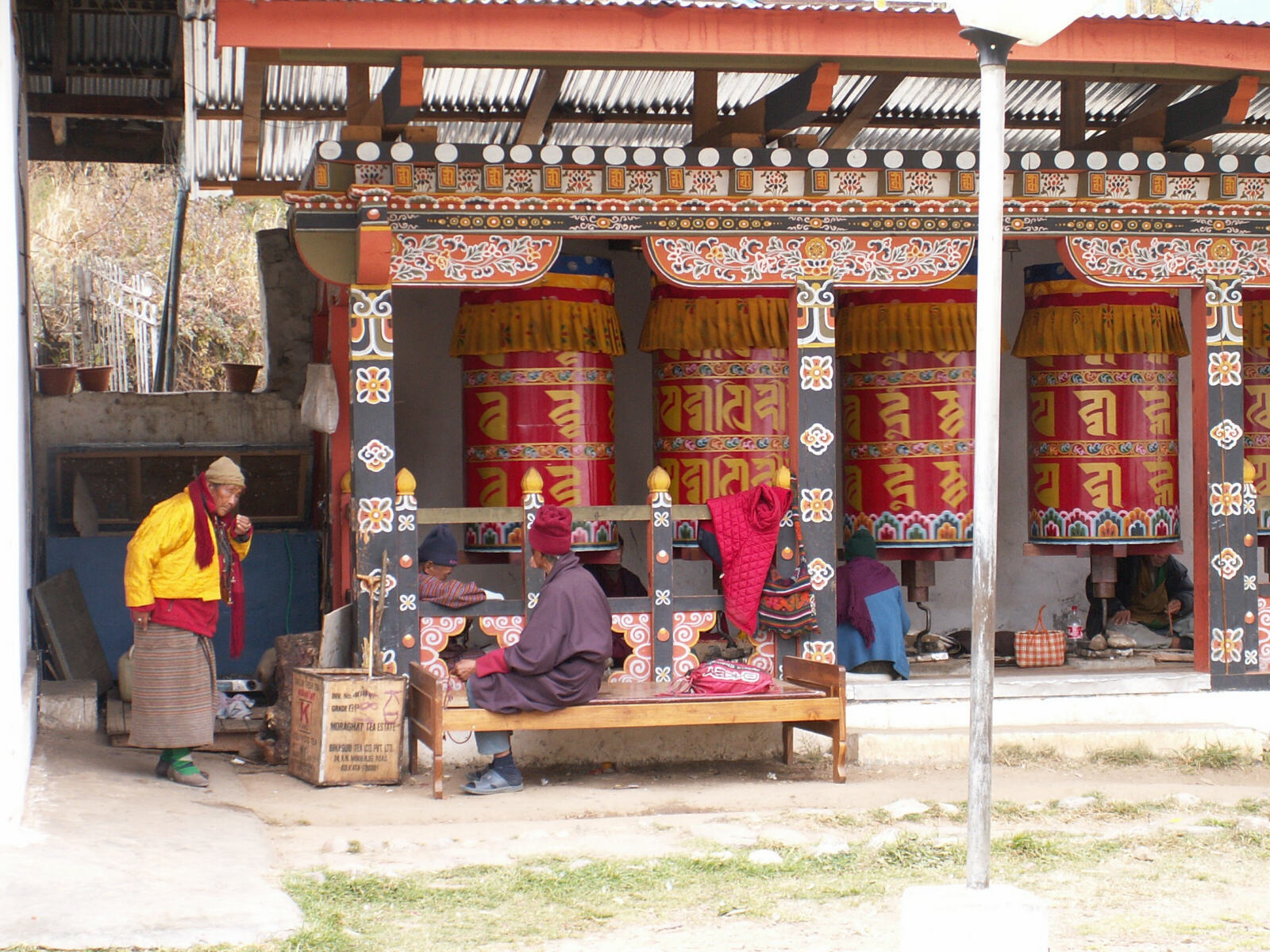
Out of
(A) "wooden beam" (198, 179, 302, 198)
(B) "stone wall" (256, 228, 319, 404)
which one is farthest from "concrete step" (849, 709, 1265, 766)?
(A) "wooden beam" (198, 179, 302, 198)

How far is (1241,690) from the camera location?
7.42 meters

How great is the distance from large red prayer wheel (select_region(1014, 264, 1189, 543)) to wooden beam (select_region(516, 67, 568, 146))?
3037 millimetres

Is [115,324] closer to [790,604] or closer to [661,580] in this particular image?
[661,580]

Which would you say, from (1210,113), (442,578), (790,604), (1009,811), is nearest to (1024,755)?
(1009,811)

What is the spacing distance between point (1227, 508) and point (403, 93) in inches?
176

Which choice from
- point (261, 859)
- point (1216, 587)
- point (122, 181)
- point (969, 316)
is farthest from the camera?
point (122, 181)

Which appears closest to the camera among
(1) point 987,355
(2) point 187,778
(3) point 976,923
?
(3) point 976,923

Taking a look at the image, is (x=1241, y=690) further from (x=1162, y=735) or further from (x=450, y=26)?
(x=450, y=26)

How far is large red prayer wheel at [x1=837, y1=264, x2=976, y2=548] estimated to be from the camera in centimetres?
812

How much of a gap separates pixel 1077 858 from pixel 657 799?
5.88 ft

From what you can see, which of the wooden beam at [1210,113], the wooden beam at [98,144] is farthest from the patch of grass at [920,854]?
the wooden beam at [98,144]

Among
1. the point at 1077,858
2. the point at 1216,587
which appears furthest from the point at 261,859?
the point at 1216,587

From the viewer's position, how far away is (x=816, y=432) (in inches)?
280

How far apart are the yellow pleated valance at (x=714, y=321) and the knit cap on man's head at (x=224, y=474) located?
2527mm
